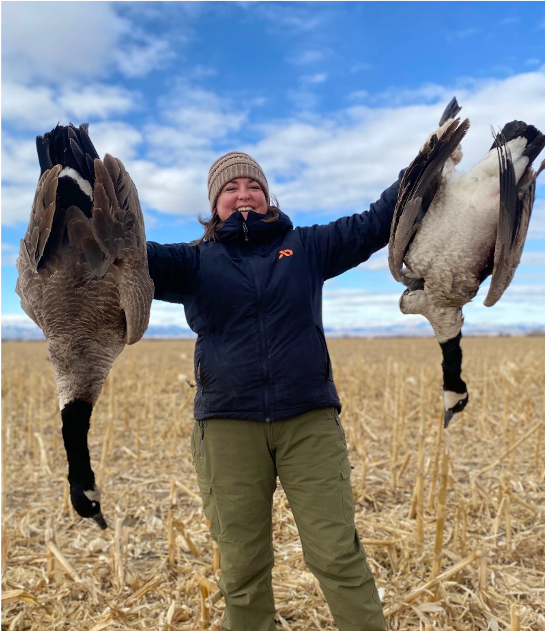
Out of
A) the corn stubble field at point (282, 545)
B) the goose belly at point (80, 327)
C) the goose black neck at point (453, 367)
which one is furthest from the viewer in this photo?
the corn stubble field at point (282, 545)

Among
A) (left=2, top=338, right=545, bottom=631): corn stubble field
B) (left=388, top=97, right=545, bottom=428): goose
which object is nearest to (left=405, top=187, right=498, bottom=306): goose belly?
(left=388, top=97, right=545, bottom=428): goose

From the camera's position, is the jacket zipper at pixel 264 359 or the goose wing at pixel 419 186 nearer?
the goose wing at pixel 419 186

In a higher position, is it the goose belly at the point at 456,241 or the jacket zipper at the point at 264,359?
the goose belly at the point at 456,241

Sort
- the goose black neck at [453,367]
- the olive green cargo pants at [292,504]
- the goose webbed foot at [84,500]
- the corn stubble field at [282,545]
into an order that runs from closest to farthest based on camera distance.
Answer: the olive green cargo pants at [292,504] → the goose webbed foot at [84,500] → the goose black neck at [453,367] → the corn stubble field at [282,545]

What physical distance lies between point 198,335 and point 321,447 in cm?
109

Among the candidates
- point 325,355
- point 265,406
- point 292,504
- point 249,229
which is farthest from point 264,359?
point 292,504

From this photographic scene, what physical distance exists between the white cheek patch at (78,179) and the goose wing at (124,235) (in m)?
0.14

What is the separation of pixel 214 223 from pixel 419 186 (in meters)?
1.46

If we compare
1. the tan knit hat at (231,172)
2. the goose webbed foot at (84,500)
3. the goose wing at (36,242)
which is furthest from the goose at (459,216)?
the goose webbed foot at (84,500)

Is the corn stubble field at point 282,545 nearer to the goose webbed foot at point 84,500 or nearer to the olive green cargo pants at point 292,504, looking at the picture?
the olive green cargo pants at point 292,504

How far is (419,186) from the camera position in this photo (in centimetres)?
283

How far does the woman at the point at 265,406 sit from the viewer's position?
Answer: 305 centimetres

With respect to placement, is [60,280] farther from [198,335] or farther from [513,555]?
[513,555]

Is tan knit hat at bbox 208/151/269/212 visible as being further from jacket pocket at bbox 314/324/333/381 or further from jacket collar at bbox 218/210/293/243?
jacket pocket at bbox 314/324/333/381
